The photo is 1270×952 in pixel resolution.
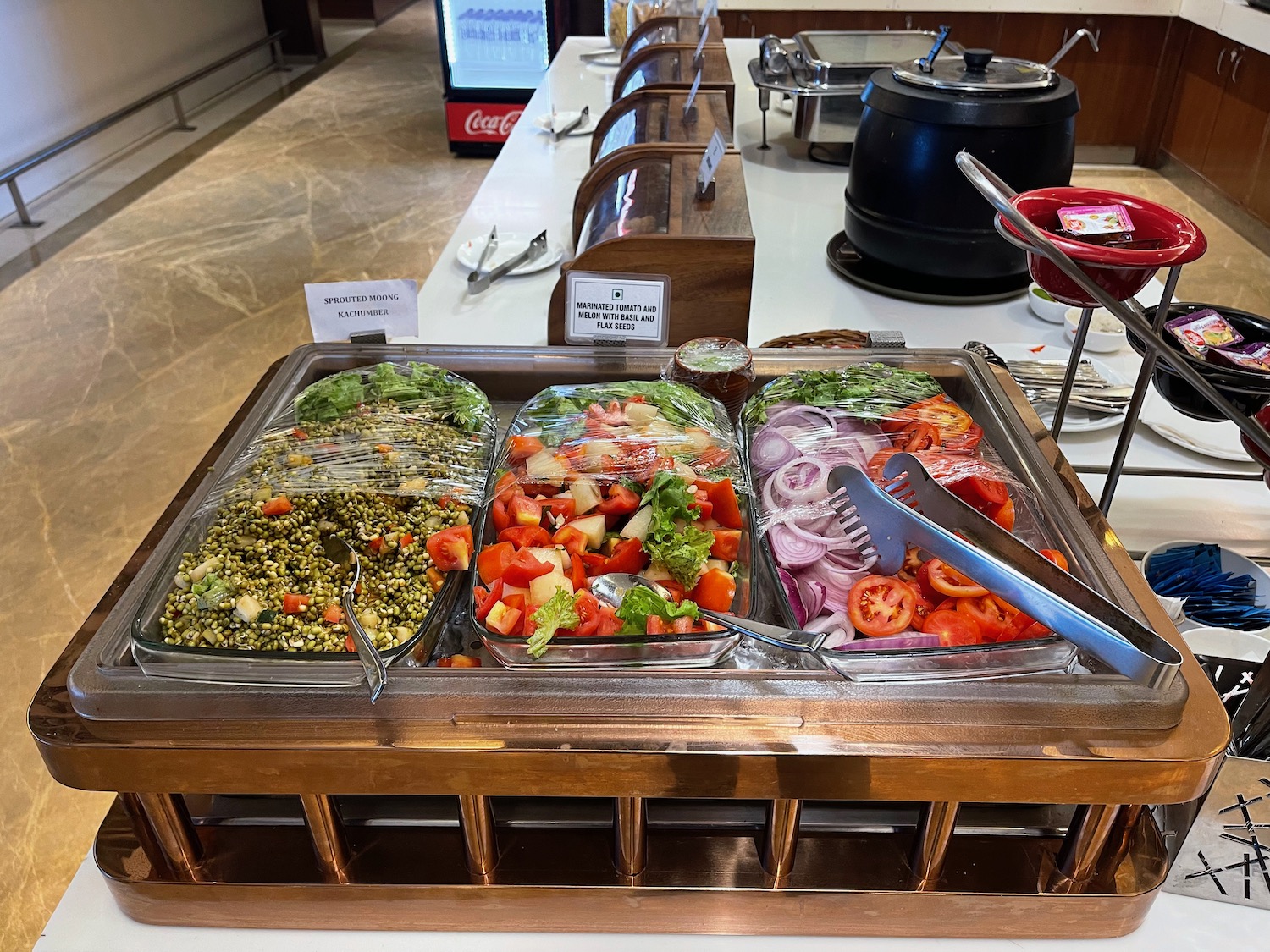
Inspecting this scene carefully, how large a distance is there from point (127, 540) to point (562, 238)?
69.4 inches

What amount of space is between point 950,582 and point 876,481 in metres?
0.19

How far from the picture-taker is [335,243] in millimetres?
5098

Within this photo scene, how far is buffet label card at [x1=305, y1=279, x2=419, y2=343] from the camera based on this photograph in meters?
1.36

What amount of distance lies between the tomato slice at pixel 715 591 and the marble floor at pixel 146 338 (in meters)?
1.81

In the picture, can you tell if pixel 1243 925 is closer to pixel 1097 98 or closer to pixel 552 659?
pixel 552 659

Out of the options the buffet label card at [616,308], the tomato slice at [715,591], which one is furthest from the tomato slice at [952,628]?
the buffet label card at [616,308]

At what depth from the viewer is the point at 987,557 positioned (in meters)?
0.86

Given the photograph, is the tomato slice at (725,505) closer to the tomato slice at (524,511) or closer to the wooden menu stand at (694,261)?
the tomato slice at (524,511)

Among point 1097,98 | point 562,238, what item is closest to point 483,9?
point 1097,98

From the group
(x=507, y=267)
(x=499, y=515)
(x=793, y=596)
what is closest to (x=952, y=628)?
(x=793, y=596)

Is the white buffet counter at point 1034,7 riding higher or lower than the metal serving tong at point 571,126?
higher

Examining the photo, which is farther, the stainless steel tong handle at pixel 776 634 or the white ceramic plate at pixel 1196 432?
the white ceramic plate at pixel 1196 432

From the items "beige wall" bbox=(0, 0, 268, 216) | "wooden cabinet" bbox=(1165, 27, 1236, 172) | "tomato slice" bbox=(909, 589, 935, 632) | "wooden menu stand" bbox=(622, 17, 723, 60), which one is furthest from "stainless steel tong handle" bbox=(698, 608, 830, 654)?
"beige wall" bbox=(0, 0, 268, 216)

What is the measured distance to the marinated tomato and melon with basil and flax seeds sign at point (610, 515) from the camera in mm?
930
